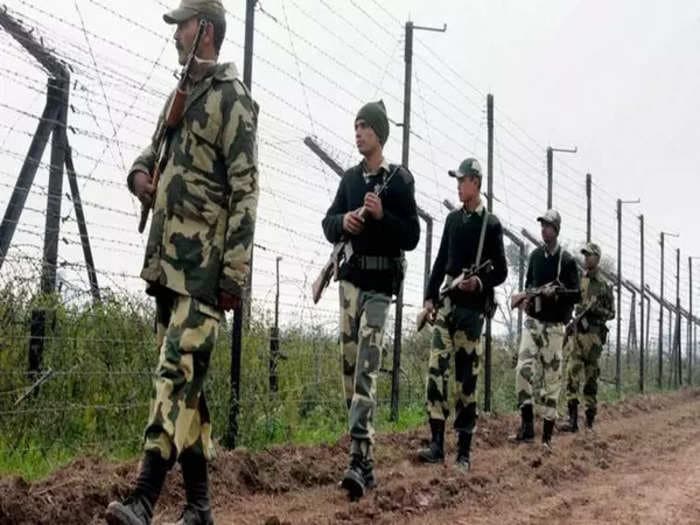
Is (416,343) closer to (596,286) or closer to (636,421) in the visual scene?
(596,286)

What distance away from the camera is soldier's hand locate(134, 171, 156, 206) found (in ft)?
12.2

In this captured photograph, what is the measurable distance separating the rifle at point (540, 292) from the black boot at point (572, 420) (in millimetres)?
2442

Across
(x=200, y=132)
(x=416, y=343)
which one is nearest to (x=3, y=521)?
(x=200, y=132)

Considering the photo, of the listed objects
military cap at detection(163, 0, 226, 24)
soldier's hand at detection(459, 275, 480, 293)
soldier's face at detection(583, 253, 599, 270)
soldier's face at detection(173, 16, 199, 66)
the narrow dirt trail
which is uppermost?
military cap at detection(163, 0, 226, 24)

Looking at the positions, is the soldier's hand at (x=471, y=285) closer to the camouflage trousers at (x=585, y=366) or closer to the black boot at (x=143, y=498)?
the black boot at (x=143, y=498)

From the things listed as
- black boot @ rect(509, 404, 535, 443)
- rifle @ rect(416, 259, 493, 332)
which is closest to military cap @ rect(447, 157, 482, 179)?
rifle @ rect(416, 259, 493, 332)

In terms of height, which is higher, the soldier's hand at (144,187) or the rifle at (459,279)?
the soldier's hand at (144,187)

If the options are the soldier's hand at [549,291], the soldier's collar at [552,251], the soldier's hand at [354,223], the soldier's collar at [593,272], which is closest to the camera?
the soldier's hand at [354,223]

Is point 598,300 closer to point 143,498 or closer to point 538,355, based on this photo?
point 538,355

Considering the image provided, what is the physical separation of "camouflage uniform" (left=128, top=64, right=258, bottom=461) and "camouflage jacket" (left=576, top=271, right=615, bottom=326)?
7845 millimetres

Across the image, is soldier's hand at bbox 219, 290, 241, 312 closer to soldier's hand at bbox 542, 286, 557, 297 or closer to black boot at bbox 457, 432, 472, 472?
black boot at bbox 457, 432, 472, 472

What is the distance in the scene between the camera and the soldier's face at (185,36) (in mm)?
3689

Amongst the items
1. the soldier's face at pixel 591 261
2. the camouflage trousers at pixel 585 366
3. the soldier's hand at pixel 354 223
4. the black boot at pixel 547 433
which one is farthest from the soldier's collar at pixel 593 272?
the soldier's hand at pixel 354 223

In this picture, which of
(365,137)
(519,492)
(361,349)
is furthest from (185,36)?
(519,492)
